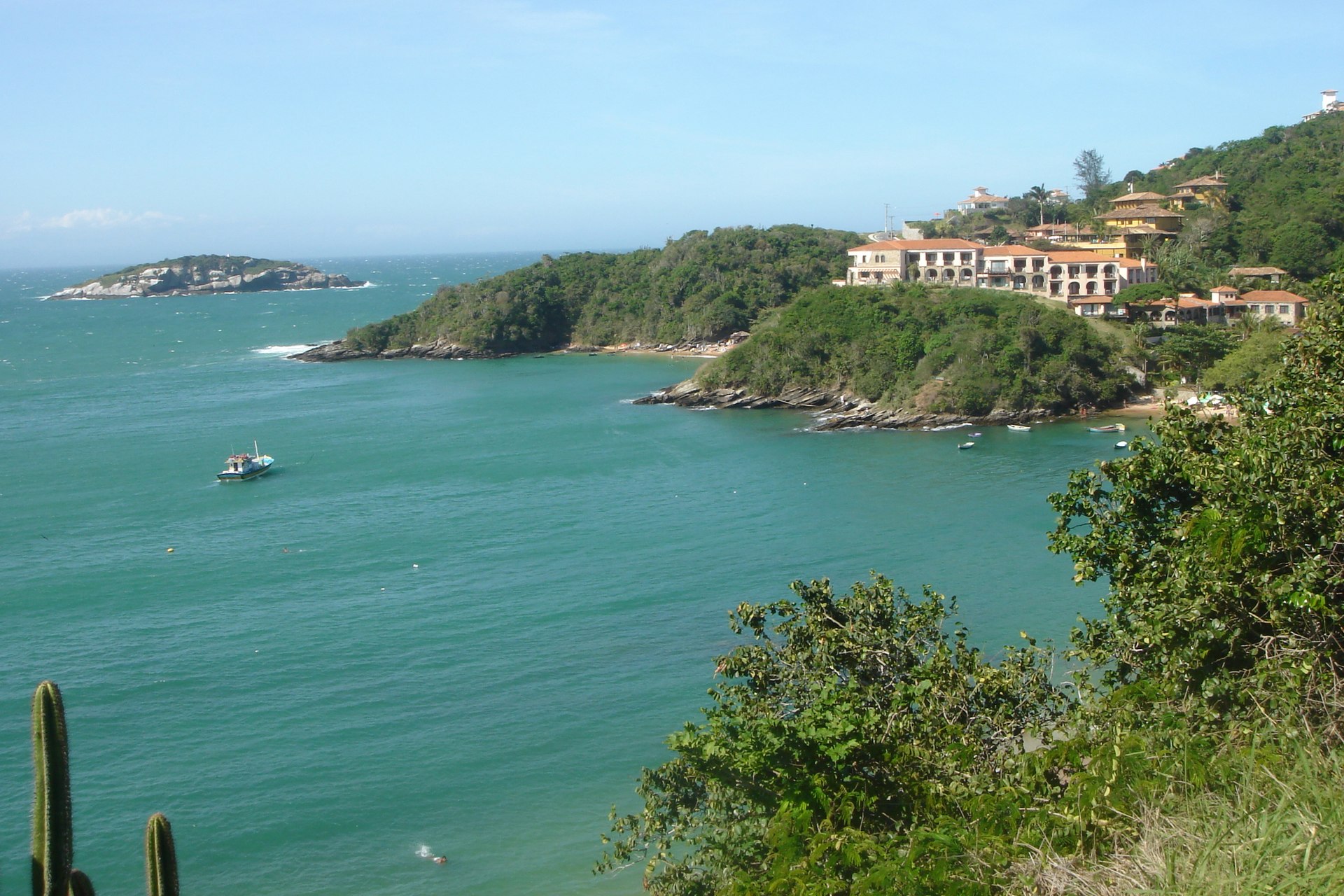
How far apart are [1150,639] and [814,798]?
3.12 metres

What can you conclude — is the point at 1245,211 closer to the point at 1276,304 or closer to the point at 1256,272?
the point at 1256,272

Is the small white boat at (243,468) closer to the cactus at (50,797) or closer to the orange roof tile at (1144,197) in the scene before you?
the cactus at (50,797)

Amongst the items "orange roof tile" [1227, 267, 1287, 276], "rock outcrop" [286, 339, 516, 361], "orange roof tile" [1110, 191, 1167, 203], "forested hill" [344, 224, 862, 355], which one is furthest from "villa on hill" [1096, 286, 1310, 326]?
"rock outcrop" [286, 339, 516, 361]

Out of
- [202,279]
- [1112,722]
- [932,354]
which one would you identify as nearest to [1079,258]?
[932,354]

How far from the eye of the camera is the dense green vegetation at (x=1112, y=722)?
605 centimetres

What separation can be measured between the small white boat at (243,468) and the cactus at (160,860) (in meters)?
30.8

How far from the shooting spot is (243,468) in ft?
117

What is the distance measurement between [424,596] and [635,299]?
48.9 m

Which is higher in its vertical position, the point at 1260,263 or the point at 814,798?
the point at 1260,263

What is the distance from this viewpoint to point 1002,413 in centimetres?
4069

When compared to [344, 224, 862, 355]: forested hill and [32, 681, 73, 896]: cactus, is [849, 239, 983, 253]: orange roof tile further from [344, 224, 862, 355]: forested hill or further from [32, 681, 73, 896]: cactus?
[32, 681, 73, 896]: cactus

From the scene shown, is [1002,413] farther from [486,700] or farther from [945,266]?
[486,700]

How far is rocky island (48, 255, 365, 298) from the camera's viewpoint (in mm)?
132000

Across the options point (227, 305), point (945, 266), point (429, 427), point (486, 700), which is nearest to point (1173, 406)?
point (486, 700)
